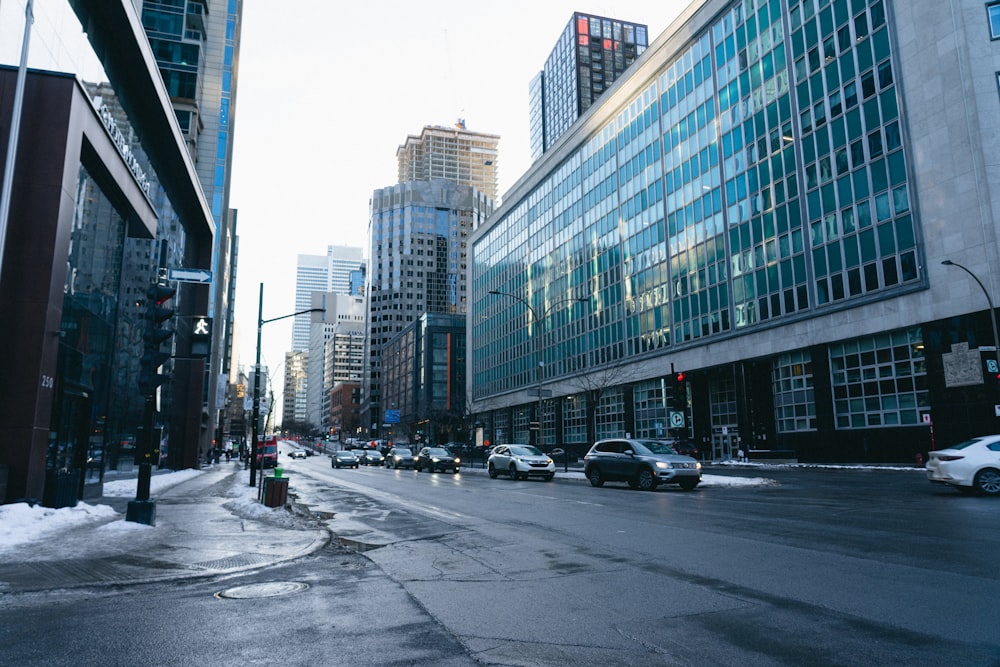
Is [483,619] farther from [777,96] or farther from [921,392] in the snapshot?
[777,96]

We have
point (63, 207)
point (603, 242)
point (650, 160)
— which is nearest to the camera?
point (63, 207)

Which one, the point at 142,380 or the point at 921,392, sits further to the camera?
the point at 921,392

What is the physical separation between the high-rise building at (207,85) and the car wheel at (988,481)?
41074mm

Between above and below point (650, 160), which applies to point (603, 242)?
below

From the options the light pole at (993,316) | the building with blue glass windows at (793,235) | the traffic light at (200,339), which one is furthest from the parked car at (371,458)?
the traffic light at (200,339)

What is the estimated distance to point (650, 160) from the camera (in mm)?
60656

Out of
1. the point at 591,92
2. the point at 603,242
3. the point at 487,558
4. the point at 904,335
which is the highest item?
the point at 591,92

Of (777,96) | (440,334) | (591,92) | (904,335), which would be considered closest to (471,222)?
(591,92)

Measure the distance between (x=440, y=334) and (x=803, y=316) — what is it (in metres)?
101

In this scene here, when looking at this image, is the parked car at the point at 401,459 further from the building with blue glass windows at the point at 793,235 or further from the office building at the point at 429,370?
the office building at the point at 429,370

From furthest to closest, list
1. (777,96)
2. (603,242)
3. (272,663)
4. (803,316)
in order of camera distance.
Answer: (603,242) < (777,96) < (803,316) < (272,663)

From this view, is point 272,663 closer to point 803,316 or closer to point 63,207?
point 63,207

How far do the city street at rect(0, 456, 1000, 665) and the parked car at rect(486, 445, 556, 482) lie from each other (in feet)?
61.9

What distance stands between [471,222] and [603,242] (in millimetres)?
126277
